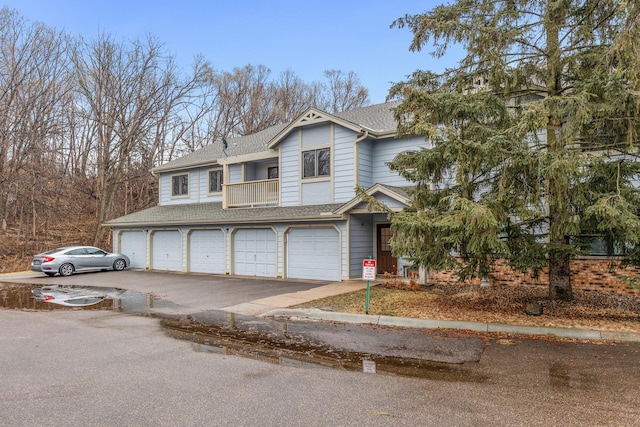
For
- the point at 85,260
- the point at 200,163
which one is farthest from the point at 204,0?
the point at 85,260

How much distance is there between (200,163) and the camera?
21.4 metres

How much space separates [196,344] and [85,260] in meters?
15.9

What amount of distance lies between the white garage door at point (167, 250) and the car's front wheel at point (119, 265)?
5.14 feet

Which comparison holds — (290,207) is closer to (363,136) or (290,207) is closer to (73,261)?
(363,136)

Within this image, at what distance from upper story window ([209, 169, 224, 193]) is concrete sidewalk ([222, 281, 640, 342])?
10.2 meters

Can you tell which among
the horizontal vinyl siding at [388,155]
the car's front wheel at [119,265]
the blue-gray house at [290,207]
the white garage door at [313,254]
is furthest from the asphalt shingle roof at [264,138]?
the car's front wheel at [119,265]

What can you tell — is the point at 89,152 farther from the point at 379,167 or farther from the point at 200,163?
the point at 379,167

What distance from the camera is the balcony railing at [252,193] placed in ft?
60.3

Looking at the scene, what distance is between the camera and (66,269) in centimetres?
1992

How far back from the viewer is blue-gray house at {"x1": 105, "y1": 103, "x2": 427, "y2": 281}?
1559 centimetres

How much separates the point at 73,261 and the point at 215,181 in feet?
24.6

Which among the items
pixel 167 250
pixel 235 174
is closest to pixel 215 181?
pixel 235 174

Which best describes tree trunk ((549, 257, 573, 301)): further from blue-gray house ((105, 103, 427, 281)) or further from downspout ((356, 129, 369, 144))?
downspout ((356, 129, 369, 144))

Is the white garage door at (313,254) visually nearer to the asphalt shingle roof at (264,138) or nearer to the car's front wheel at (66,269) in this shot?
the asphalt shingle roof at (264,138)
